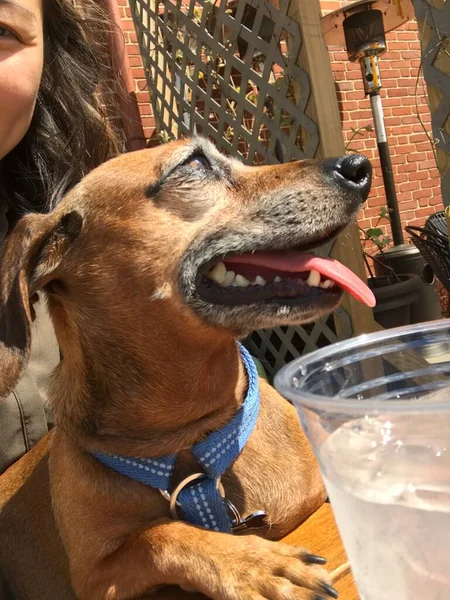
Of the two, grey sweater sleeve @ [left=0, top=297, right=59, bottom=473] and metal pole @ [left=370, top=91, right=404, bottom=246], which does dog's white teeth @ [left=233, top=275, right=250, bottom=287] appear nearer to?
grey sweater sleeve @ [left=0, top=297, right=59, bottom=473]

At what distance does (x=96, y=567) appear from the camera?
1407 millimetres

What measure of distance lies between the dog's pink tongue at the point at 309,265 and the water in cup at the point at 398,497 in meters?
0.74

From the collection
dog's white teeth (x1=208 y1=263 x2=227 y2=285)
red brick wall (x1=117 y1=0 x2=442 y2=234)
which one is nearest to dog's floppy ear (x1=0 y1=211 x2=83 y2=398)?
dog's white teeth (x1=208 y1=263 x2=227 y2=285)

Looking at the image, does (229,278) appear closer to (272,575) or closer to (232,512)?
(232,512)

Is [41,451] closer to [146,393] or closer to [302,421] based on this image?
[146,393]

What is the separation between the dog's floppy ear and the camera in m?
1.43

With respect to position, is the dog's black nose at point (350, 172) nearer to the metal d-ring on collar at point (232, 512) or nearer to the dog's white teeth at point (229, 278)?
the dog's white teeth at point (229, 278)

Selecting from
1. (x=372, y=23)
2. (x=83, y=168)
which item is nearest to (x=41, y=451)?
(x=83, y=168)

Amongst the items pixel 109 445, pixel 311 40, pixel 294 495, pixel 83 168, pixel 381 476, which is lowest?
pixel 294 495

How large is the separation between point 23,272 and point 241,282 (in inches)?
23.3

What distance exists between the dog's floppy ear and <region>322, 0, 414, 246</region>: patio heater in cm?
440

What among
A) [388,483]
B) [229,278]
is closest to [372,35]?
[229,278]

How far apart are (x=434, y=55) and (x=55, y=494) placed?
87.1 inches

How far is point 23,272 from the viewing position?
1534 millimetres
